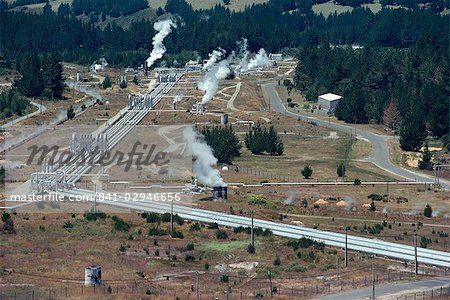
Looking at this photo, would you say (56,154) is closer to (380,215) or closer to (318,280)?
(380,215)

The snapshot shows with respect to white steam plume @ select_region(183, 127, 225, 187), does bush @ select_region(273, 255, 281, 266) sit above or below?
above

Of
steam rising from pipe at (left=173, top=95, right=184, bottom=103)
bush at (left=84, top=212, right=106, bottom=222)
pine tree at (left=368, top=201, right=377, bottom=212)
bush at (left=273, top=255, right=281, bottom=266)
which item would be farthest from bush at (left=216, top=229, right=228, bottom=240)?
steam rising from pipe at (left=173, top=95, right=184, bottom=103)

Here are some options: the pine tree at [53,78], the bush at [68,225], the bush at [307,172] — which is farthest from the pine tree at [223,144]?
the pine tree at [53,78]

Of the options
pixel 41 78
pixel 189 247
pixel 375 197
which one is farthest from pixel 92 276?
pixel 41 78

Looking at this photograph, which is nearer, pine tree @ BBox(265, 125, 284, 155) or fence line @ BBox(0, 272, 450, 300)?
fence line @ BBox(0, 272, 450, 300)

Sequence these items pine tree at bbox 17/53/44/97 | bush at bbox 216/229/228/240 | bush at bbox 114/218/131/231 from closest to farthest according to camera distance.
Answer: bush at bbox 216/229/228/240 < bush at bbox 114/218/131/231 < pine tree at bbox 17/53/44/97

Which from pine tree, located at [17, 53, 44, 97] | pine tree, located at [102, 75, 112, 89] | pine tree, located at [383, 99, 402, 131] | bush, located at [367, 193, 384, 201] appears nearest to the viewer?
bush, located at [367, 193, 384, 201]

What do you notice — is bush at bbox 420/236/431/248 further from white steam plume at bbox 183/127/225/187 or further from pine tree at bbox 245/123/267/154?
pine tree at bbox 245/123/267/154
